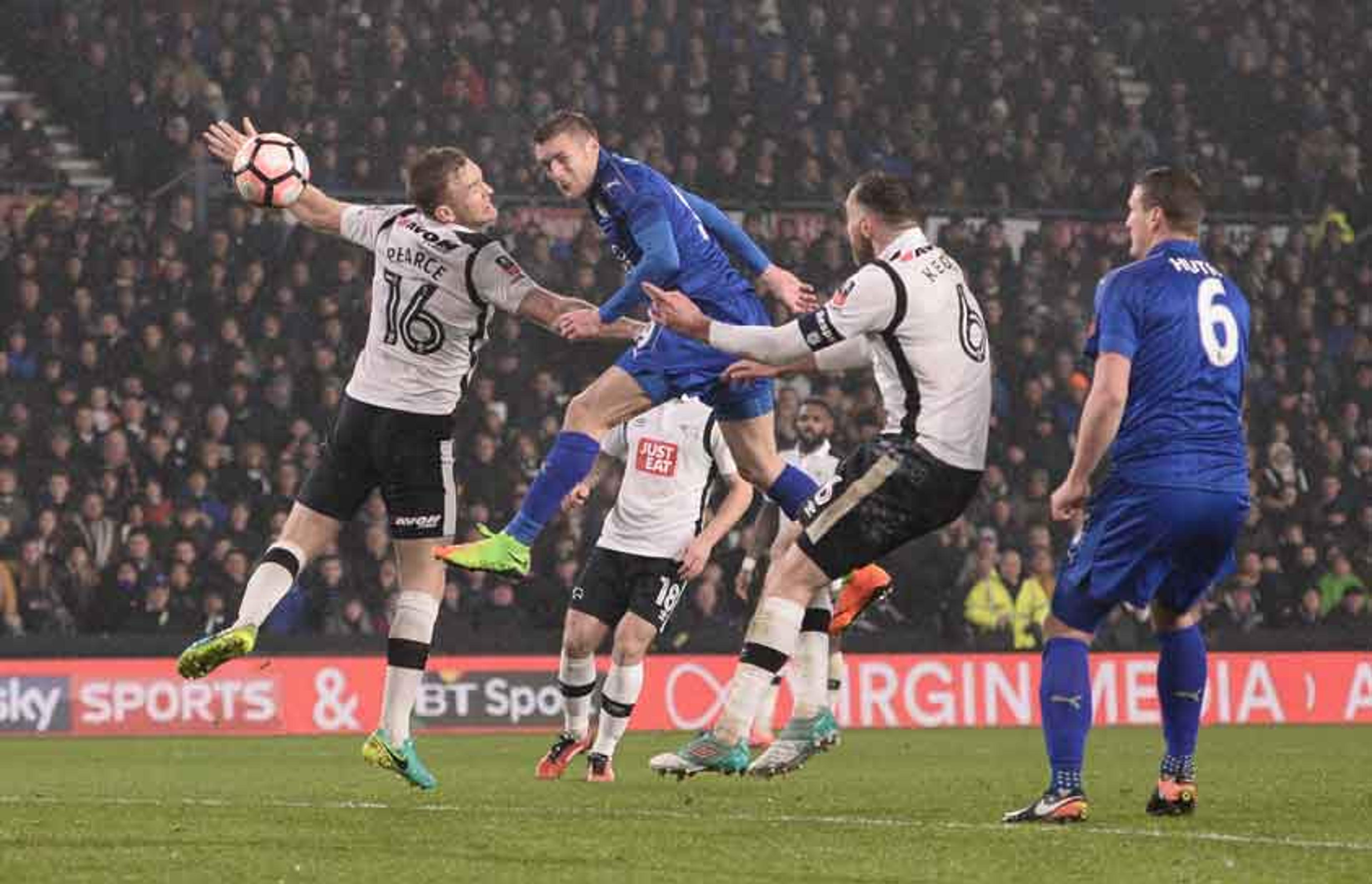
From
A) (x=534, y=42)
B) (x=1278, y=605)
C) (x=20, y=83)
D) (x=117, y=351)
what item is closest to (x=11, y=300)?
(x=117, y=351)

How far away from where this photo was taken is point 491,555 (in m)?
10.1

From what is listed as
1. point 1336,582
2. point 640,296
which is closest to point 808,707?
point 640,296

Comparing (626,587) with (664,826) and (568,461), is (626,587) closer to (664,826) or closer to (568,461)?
(568,461)

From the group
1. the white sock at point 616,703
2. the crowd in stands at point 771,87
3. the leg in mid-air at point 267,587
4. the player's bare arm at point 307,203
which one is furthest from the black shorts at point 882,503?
the crowd in stands at point 771,87

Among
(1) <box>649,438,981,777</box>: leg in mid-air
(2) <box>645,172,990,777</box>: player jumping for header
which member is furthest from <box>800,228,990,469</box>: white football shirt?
(1) <box>649,438,981,777</box>: leg in mid-air

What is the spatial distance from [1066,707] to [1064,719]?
0.05 metres

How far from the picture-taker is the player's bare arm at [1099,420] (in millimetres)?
8414

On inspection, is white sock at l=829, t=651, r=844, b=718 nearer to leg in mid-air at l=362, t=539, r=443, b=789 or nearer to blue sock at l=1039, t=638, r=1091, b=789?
leg in mid-air at l=362, t=539, r=443, b=789

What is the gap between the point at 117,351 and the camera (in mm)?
21562

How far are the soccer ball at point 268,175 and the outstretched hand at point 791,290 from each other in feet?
7.08

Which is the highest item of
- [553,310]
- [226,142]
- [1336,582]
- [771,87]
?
[771,87]

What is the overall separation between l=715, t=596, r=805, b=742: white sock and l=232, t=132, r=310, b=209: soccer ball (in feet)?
9.14

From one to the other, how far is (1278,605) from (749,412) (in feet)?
42.3

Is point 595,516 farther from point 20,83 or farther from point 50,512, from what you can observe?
point 20,83
